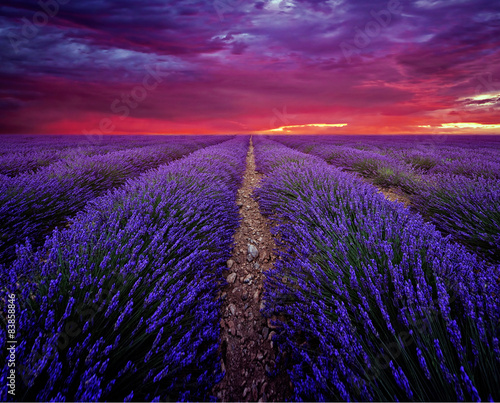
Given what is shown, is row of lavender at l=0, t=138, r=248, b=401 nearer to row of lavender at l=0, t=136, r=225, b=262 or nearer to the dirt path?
the dirt path

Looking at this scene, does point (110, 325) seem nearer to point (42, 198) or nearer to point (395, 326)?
point (395, 326)

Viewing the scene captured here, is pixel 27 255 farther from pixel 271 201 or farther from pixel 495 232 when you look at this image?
pixel 495 232

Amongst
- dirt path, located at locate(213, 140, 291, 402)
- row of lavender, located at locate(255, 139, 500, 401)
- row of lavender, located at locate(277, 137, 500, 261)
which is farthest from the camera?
row of lavender, located at locate(277, 137, 500, 261)

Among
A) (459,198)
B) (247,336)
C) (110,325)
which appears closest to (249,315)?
(247,336)

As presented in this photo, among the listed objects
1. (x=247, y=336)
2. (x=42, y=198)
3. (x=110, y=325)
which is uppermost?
(x=42, y=198)

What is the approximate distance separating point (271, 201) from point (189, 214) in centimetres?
154

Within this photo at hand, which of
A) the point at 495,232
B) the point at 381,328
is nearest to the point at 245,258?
the point at 381,328

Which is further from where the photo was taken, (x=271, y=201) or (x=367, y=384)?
(x=271, y=201)

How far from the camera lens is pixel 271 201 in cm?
336

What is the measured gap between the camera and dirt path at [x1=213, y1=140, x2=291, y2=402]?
118cm

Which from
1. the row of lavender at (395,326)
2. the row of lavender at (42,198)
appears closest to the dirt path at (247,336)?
the row of lavender at (395,326)

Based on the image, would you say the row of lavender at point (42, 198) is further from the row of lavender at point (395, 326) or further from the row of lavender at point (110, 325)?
the row of lavender at point (395, 326)

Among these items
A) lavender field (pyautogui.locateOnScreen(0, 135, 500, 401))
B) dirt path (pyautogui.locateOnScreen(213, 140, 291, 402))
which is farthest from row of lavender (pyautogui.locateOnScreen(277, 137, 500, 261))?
dirt path (pyautogui.locateOnScreen(213, 140, 291, 402))

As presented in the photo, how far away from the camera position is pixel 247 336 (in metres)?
1.49
